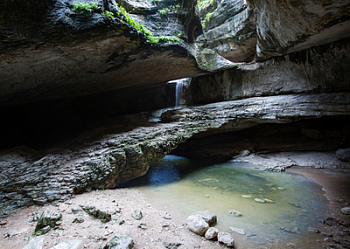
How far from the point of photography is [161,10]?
6.62m

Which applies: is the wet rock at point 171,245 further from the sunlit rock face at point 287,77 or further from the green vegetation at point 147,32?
the sunlit rock face at point 287,77

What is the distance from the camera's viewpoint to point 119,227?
3139mm

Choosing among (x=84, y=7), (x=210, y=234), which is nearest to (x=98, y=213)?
(x=210, y=234)

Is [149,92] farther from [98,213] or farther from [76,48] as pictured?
[98,213]

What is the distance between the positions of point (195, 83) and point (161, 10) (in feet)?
17.5

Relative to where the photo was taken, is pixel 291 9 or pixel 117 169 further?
pixel 117 169

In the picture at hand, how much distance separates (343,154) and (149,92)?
35.3 feet

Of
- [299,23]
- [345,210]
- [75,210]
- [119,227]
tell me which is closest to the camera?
[119,227]

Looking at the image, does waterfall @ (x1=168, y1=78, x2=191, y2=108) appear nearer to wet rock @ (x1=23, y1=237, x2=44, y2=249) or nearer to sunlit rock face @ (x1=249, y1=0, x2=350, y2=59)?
sunlit rock face @ (x1=249, y1=0, x2=350, y2=59)

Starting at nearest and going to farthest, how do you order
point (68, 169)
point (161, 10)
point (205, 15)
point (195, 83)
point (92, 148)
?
1. point (68, 169)
2. point (92, 148)
3. point (161, 10)
4. point (195, 83)
5. point (205, 15)

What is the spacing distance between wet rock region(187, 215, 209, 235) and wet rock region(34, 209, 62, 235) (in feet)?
7.99

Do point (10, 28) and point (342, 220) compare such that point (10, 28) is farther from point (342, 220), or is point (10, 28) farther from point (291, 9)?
point (342, 220)

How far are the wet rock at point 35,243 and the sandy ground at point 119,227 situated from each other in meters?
0.04

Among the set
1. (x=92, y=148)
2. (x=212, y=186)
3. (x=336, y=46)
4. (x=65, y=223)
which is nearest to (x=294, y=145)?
(x=336, y=46)
